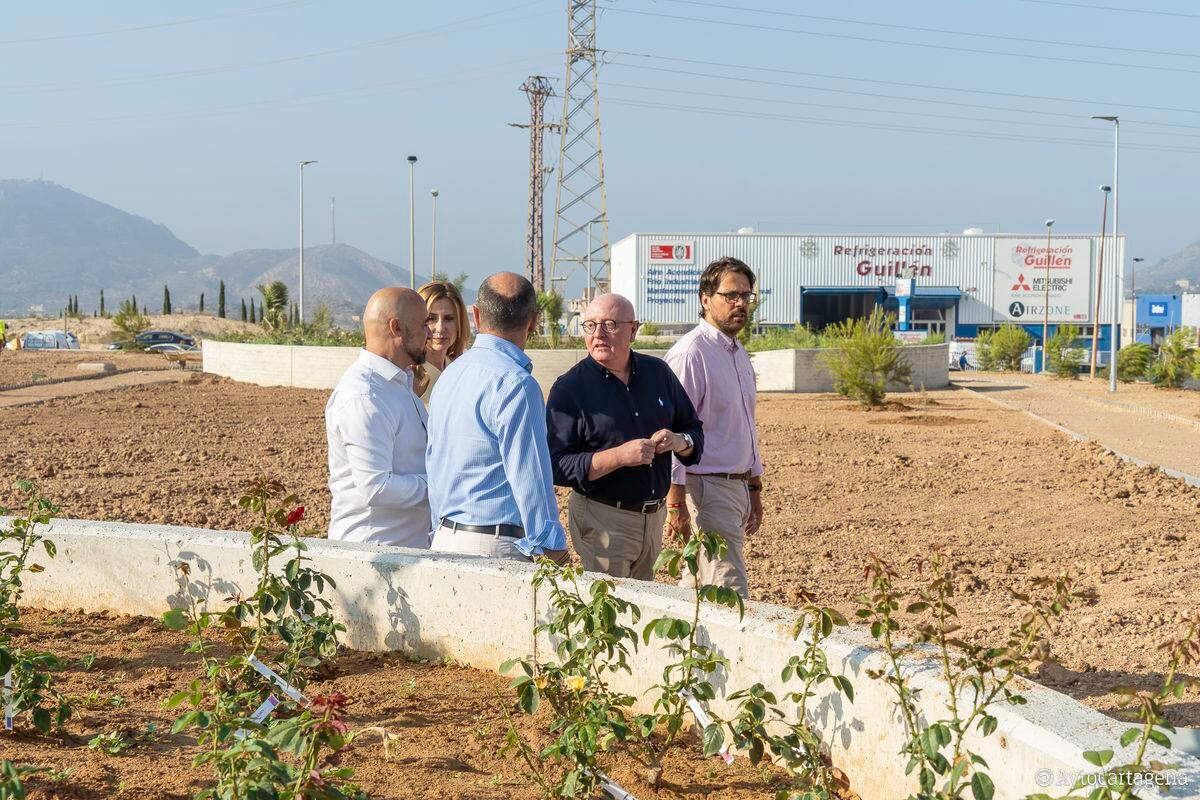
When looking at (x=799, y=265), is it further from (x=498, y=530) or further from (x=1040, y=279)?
(x=498, y=530)

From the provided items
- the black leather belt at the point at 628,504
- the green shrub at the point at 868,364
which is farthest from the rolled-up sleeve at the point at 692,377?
the green shrub at the point at 868,364

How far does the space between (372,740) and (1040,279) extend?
58282 millimetres

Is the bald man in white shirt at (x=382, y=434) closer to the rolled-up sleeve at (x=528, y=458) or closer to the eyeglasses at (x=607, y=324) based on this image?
the rolled-up sleeve at (x=528, y=458)

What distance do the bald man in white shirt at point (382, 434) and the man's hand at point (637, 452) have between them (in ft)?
2.37

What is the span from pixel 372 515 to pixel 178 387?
2099cm

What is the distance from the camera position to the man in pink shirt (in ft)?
16.1

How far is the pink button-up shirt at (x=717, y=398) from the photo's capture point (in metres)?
4.91

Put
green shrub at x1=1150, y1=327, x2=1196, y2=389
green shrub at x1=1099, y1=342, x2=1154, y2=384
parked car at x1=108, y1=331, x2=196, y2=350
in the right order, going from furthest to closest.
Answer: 1. parked car at x1=108, y1=331, x2=196, y2=350
2. green shrub at x1=1099, y1=342, x2=1154, y2=384
3. green shrub at x1=1150, y1=327, x2=1196, y2=389

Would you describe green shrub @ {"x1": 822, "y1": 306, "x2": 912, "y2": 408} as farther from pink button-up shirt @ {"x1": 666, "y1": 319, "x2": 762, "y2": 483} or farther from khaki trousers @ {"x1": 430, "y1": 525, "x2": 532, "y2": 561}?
khaki trousers @ {"x1": 430, "y1": 525, "x2": 532, "y2": 561}

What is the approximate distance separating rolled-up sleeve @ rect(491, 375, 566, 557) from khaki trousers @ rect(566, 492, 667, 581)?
73cm

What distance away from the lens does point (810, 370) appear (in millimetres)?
24688

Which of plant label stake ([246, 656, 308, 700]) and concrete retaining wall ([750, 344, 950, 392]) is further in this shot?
concrete retaining wall ([750, 344, 950, 392])

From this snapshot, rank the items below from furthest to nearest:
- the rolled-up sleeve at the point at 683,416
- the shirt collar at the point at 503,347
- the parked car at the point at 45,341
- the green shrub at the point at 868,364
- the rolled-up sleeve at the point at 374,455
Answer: the parked car at the point at 45,341 < the green shrub at the point at 868,364 < the rolled-up sleeve at the point at 683,416 < the rolled-up sleeve at the point at 374,455 < the shirt collar at the point at 503,347

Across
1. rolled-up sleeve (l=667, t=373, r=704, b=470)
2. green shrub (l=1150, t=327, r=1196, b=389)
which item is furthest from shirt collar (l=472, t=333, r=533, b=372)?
green shrub (l=1150, t=327, r=1196, b=389)
